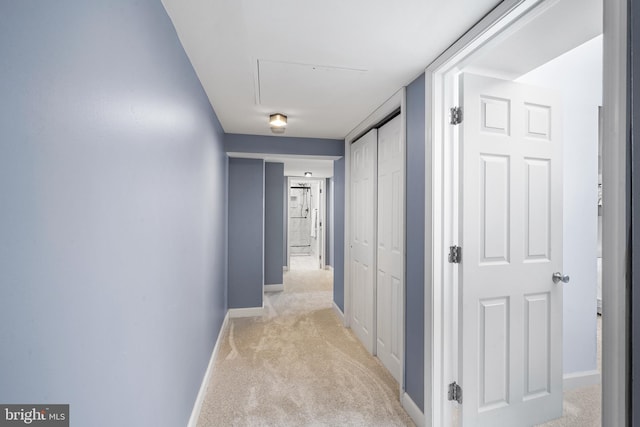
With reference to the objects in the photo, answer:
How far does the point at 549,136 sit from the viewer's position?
1.85 metres

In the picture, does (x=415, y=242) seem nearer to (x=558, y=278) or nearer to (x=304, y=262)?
(x=558, y=278)

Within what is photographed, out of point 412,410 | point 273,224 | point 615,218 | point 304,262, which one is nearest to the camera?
point 615,218

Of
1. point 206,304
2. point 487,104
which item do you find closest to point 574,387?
point 487,104

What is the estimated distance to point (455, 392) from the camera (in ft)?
5.66

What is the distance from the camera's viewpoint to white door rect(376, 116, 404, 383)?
2.36m

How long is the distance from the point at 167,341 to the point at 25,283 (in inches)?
38.0

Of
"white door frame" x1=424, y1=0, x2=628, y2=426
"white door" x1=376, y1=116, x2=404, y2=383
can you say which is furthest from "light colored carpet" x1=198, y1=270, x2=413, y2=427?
"white door frame" x1=424, y1=0, x2=628, y2=426

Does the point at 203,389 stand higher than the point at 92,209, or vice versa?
the point at 92,209

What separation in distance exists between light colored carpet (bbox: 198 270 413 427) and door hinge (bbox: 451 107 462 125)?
190cm

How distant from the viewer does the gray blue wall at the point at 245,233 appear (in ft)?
12.6

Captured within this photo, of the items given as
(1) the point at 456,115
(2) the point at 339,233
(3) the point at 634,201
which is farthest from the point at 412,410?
(2) the point at 339,233

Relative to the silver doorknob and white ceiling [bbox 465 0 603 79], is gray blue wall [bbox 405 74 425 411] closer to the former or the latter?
white ceiling [bbox 465 0 603 79]

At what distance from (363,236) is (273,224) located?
2184mm

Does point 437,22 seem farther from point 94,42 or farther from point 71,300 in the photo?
point 71,300
